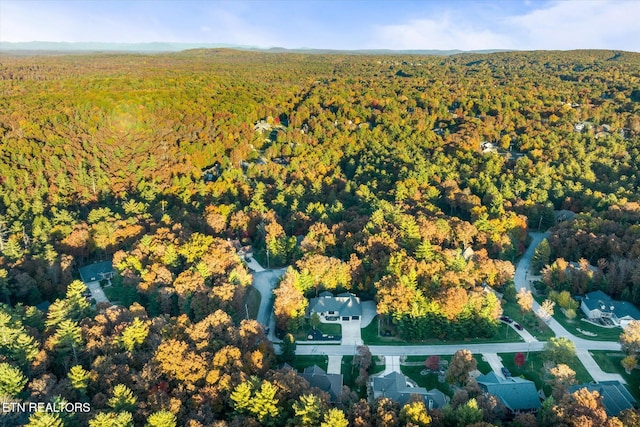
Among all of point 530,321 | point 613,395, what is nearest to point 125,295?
point 530,321

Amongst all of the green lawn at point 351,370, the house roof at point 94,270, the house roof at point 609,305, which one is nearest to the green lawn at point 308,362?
the green lawn at point 351,370

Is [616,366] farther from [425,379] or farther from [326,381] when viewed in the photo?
[326,381]

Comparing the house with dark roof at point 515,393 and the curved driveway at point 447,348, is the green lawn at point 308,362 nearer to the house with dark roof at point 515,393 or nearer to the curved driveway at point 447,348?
the curved driveway at point 447,348

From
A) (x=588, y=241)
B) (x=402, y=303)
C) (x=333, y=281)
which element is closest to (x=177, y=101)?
(x=333, y=281)

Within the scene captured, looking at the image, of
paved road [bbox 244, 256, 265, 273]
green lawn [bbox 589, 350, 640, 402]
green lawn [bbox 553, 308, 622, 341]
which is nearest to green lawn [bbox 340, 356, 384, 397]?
paved road [bbox 244, 256, 265, 273]

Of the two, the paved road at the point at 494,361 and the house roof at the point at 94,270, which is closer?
the paved road at the point at 494,361

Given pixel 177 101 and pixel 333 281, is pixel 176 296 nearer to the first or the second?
pixel 333 281
